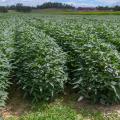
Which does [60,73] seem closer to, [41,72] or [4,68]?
[41,72]

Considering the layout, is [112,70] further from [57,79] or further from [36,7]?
[36,7]

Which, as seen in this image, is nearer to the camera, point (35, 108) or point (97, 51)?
point (35, 108)

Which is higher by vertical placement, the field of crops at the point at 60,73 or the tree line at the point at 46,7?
the field of crops at the point at 60,73

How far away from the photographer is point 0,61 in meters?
6.29

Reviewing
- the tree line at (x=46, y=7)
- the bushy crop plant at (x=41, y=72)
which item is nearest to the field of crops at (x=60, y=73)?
the bushy crop plant at (x=41, y=72)

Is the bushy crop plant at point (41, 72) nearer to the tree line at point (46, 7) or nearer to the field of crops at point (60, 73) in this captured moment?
the field of crops at point (60, 73)

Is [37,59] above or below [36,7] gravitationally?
above

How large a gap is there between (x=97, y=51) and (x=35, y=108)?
5.68 feet

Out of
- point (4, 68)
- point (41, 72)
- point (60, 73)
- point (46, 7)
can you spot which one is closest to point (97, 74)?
point (60, 73)

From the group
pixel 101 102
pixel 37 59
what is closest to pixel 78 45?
pixel 37 59

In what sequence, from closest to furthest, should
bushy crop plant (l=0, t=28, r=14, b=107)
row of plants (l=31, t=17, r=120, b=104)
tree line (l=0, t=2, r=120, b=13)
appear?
1. bushy crop plant (l=0, t=28, r=14, b=107)
2. row of plants (l=31, t=17, r=120, b=104)
3. tree line (l=0, t=2, r=120, b=13)

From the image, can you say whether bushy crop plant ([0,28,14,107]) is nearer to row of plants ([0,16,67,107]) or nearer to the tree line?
row of plants ([0,16,67,107])

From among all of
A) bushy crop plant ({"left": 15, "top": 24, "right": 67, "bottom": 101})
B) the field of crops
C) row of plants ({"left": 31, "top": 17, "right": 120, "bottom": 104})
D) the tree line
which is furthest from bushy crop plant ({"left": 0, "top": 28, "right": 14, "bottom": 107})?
the tree line

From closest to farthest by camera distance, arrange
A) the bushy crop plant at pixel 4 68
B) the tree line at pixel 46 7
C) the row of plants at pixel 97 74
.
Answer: the bushy crop plant at pixel 4 68
the row of plants at pixel 97 74
the tree line at pixel 46 7
